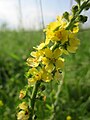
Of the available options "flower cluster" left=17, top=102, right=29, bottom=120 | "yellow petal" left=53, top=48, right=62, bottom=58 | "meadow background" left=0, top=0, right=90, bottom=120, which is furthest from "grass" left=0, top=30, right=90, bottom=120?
"yellow petal" left=53, top=48, right=62, bottom=58

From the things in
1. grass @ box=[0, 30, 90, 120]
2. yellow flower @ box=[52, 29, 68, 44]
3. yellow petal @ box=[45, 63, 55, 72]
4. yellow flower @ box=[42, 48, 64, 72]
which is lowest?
grass @ box=[0, 30, 90, 120]

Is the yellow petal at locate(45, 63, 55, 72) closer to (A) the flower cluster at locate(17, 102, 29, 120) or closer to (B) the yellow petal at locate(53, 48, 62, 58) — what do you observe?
(B) the yellow petal at locate(53, 48, 62, 58)

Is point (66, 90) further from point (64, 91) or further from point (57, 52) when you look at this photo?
point (57, 52)

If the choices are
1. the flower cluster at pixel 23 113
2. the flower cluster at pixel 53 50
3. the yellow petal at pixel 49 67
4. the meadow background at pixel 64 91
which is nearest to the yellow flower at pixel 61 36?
the flower cluster at pixel 53 50

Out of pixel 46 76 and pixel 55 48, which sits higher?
pixel 55 48

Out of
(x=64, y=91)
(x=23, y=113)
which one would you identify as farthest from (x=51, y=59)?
(x=64, y=91)

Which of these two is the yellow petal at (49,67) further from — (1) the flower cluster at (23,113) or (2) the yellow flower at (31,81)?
(1) the flower cluster at (23,113)

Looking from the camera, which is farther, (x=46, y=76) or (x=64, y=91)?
(x=64, y=91)

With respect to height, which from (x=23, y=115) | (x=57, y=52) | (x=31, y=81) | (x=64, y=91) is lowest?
(x=64, y=91)
